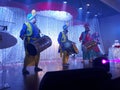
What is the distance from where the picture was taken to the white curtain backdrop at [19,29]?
6263 millimetres

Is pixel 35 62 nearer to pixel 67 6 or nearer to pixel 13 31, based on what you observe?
pixel 13 31

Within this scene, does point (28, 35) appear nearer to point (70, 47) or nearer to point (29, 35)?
point (29, 35)

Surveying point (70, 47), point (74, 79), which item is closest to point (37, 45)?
point (70, 47)

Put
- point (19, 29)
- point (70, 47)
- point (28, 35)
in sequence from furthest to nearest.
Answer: point (19, 29), point (70, 47), point (28, 35)

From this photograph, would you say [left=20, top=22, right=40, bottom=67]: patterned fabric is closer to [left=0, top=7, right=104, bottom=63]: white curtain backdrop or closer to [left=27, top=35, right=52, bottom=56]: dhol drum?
[left=27, top=35, right=52, bottom=56]: dhol drum

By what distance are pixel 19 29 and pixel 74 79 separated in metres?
5.92

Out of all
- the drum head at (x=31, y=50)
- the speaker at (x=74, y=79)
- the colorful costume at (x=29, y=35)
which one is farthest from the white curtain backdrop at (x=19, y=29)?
the speaker at (x=74, y=79)

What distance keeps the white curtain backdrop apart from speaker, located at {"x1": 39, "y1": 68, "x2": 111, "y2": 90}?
4.21 meters

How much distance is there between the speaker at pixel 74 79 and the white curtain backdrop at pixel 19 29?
4215mm

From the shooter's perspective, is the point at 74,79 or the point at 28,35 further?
the point at 28,35

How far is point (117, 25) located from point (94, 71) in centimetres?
943

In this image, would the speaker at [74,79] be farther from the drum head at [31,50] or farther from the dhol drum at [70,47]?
the dhol drum at [70,47]

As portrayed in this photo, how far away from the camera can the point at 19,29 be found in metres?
6.78

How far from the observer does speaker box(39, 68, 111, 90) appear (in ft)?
3.28
